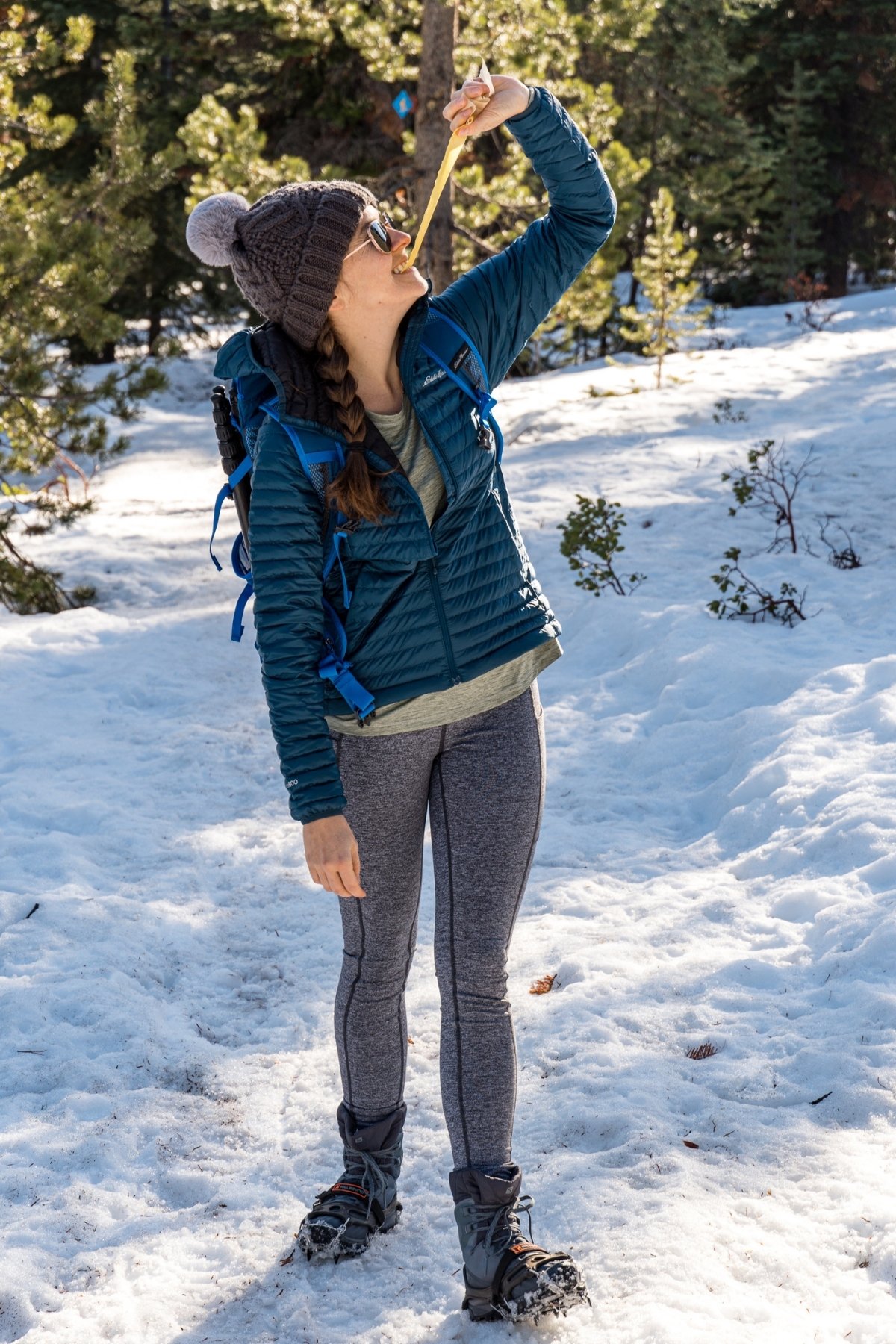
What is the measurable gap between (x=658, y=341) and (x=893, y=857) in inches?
393

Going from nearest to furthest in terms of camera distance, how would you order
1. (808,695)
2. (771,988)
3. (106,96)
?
(771,988) < (808,695) < (106,96)

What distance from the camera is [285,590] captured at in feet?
6.82

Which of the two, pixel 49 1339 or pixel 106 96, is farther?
pixel 106 96

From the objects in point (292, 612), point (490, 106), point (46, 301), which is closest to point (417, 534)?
point (292, 612)

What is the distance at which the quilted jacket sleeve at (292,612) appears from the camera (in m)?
2.06

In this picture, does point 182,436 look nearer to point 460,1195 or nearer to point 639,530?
point 639,530

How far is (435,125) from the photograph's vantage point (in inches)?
349

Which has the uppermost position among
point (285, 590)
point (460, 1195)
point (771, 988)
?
point (285, 590)

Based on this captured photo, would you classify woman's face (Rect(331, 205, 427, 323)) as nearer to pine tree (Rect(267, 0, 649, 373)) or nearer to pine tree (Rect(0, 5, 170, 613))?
pine tree (Rect(0, 5, 170, 613))

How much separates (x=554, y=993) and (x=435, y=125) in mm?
7328

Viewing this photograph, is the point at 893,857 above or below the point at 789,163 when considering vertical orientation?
below

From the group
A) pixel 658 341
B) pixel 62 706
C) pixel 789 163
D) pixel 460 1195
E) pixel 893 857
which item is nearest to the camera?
pixel 460 1195

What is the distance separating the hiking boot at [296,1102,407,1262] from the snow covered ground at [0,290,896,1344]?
57 millimetres

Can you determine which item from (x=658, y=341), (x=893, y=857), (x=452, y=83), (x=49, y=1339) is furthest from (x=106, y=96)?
(x=49, y=1339)
